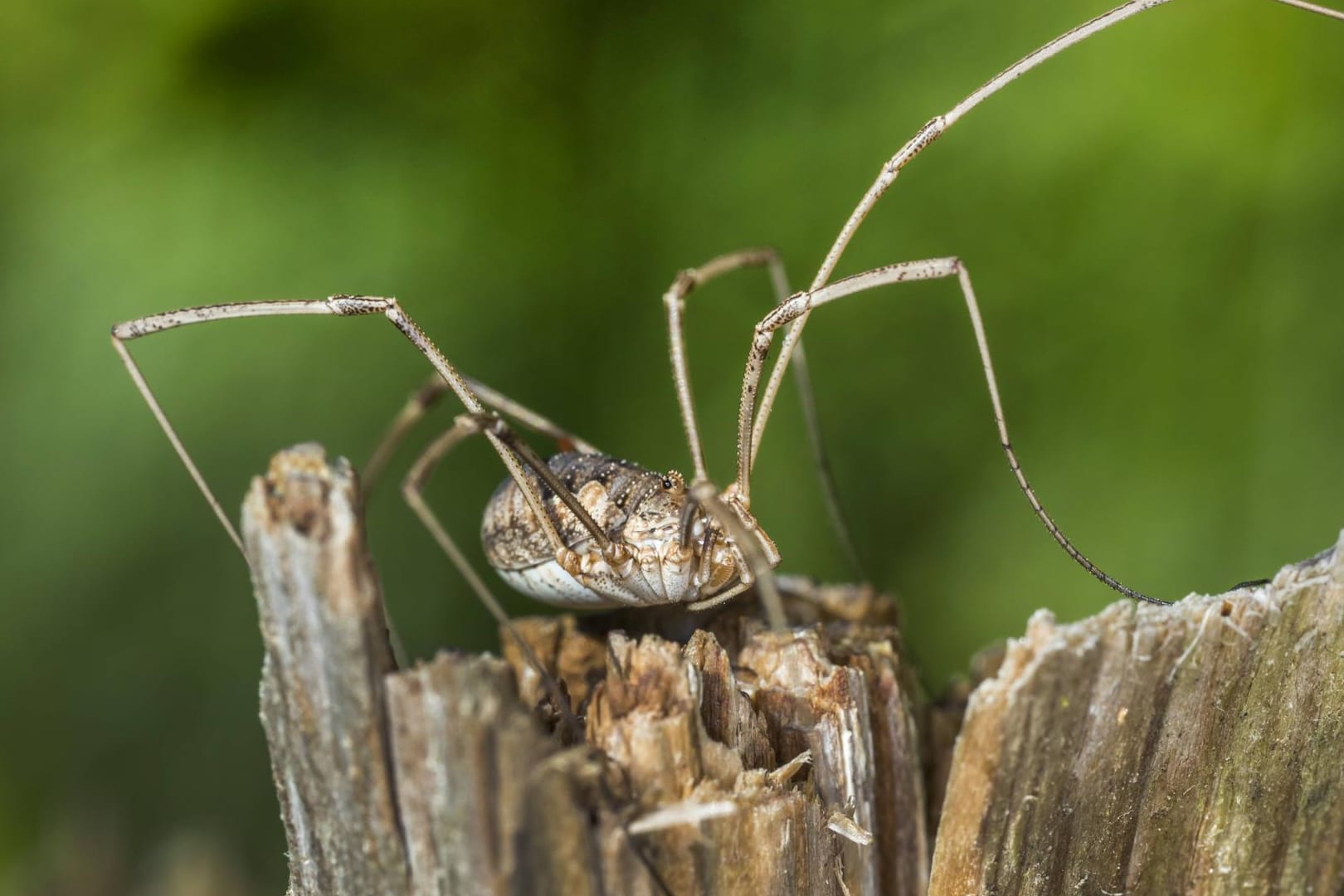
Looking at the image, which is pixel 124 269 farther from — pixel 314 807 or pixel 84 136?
pixel 314 807

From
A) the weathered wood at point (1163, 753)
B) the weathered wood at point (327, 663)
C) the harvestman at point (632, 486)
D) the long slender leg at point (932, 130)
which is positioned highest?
the long slender leg at point (932, 130)

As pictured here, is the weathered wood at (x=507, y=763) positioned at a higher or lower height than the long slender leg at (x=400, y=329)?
lower

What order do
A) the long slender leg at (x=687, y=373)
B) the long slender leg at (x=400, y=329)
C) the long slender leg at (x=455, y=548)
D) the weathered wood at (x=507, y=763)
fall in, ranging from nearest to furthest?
1. the weathered wood at (x=507, y=763)
2. the long slender leg at (x=455, y=548)
3. the long slender leg at (x=400, y=329)
4. the long slender leg at (x=687, y=373)

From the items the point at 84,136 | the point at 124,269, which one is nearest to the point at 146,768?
the point at 124,269

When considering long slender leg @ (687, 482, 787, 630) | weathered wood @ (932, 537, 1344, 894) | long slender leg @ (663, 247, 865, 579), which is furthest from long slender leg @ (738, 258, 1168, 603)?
weathered wood @ (932, 537, 1344, 894)

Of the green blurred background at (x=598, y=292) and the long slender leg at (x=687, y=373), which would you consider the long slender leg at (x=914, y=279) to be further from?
the green blurred background at (x=598, y=292)

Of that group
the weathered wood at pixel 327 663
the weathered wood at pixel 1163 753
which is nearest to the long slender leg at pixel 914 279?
the weathered wood at pixel 1163 753

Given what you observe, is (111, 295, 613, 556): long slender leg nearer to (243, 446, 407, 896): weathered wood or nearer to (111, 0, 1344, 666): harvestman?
(111, 0, 1344, 666): harvestman
